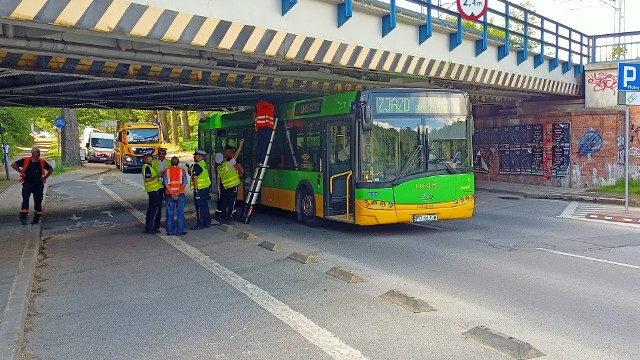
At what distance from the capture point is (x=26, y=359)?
5699 mm

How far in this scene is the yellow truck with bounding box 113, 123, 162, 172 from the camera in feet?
127

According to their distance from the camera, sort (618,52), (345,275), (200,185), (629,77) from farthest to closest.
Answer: (618,52)
(629,77)
(200,185)
(345,275)

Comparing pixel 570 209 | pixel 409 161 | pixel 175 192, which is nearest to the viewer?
pixel 409 161

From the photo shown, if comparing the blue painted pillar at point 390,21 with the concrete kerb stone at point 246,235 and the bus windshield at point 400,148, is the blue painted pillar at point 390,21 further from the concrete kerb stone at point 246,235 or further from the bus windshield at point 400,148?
the concrete kerb stone at point 246,235

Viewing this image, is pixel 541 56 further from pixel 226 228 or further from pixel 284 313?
pixel 284 313

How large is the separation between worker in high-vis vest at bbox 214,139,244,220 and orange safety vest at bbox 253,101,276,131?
1.05 metres

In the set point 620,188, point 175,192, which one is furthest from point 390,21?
point 620,188

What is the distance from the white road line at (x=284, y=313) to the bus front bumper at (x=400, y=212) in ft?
10.3

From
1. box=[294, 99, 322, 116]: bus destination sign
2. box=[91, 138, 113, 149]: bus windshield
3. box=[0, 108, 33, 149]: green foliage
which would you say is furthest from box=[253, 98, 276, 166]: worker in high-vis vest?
box=[91, 138, 113, 149]: bus windshield

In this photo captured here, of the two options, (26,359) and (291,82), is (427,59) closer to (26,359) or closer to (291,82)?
(291,82)

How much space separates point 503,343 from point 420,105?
7.27m

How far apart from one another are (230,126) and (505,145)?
12.1 m

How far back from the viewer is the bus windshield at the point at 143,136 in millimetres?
39031

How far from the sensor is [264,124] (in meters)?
15.2
